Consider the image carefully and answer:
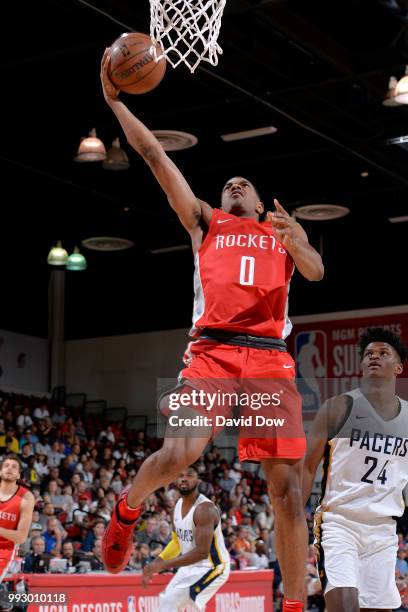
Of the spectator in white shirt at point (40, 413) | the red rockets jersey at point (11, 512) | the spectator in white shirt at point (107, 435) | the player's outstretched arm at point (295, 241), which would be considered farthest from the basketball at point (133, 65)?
the spectator in white shirt at point (107, 435)

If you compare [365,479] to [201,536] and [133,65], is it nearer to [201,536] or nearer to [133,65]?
[133,65]

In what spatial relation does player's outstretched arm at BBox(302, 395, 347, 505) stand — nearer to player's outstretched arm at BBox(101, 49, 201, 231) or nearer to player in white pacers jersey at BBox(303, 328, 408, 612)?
player in white pacers jersey at BBox(303, 328, 408, 612)

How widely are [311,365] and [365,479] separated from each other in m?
18.5

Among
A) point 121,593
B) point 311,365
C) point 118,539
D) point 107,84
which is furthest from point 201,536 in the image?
point 311,365

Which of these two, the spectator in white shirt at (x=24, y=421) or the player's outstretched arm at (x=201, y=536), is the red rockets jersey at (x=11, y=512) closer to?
the player's outstretched arm at (x=201, y=536)

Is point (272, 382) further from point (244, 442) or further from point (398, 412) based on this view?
point (398, 412)

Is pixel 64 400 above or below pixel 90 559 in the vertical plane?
above

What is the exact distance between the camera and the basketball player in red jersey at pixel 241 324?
5.07 metres

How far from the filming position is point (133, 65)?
5.36 meters

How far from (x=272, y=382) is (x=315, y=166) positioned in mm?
12626

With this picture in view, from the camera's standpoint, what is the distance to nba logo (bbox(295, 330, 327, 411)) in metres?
23.9

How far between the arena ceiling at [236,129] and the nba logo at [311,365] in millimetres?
857

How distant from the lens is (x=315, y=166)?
1748cm

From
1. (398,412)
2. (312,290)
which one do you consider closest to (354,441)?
(398,412)
